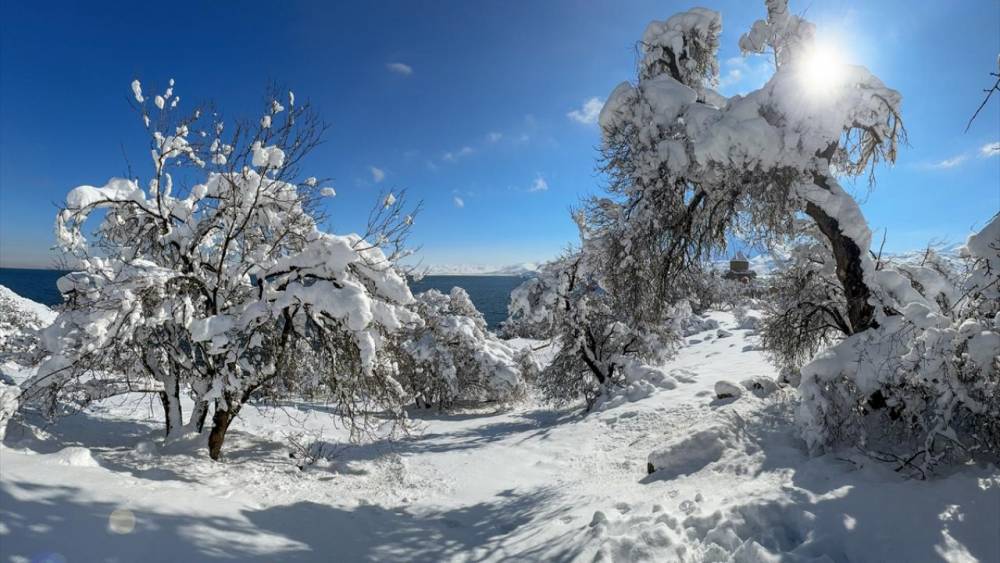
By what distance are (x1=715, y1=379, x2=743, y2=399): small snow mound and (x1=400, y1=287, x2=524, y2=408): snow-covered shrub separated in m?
12.6

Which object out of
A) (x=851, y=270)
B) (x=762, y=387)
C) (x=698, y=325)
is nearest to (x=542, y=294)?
(x=762, y=387)

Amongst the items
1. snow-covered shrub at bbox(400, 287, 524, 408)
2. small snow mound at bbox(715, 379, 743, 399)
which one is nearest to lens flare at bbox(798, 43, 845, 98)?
small snow mound at bbox(715, 379, 743, 399)

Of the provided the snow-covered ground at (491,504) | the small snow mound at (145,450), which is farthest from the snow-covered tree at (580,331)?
the small snow mound at (145,450)

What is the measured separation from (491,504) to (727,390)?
6971 millimetres

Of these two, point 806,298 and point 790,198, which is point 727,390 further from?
point 790,198

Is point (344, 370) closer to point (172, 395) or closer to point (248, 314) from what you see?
point (248, 314)

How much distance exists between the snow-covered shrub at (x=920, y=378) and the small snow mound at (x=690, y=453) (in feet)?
4.28

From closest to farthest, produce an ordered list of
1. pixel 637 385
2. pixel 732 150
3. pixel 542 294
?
pixel 732 150 < pixel 637 385 < pixel 542 294

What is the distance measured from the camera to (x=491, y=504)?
6934mm

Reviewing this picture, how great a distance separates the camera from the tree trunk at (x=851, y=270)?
20.1 ft

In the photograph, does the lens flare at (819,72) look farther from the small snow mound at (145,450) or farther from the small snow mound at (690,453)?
the small snow mound at (145,450)

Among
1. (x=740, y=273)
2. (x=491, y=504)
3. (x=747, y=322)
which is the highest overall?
(x=740, y=273)

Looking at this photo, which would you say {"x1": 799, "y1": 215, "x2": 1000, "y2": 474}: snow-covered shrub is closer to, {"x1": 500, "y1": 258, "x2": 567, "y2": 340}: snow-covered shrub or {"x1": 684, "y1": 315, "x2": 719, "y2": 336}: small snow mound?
{"x1": 500, "y1": 258, "x2": 567, "y2": 340}: snow-covered shrub

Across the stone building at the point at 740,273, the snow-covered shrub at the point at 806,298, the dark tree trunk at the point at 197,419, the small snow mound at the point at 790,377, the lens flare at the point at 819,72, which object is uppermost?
the stone building at the point at 740,273
